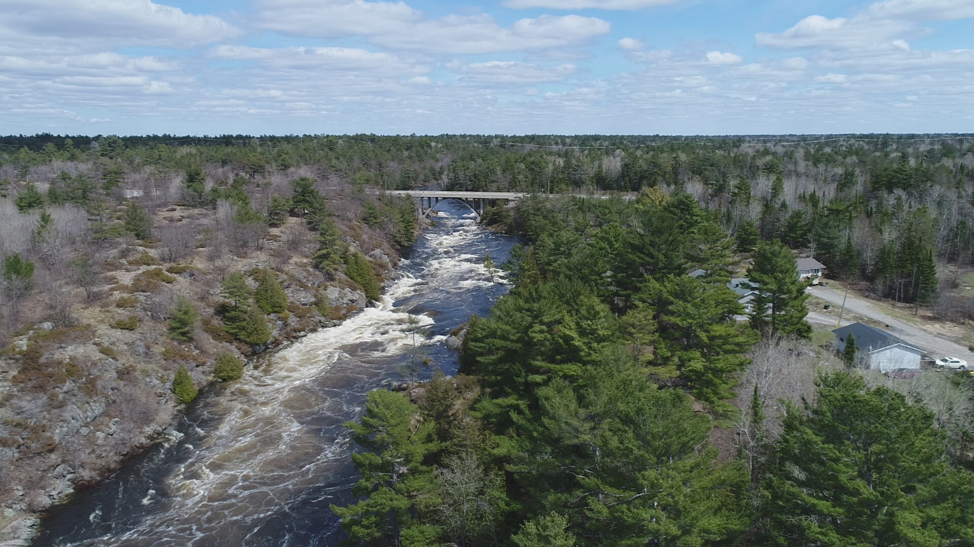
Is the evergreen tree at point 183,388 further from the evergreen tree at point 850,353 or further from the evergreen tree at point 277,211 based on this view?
the evergreen tree at point 850,353

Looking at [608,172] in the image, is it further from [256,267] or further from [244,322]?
[244,322]

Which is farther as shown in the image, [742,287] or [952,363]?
[742,287]

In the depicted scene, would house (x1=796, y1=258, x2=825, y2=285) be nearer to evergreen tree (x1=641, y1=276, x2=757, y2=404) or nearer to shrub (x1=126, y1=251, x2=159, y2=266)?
evergreen tree (x1=641, y1=276, x2=757, y2=404)

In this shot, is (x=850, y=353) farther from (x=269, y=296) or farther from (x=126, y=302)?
(x=126, y=302)

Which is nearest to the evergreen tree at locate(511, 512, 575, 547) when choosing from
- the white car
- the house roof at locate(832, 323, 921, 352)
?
the house roof at locate(832, 323, 921, 352)

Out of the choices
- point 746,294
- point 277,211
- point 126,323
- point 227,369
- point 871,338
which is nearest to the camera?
point 871,338

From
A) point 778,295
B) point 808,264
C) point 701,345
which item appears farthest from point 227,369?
point 808,264

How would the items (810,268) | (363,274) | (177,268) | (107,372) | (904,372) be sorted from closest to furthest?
(904,372) → (107,372) → (177,268) → (810,268) → (363,274)

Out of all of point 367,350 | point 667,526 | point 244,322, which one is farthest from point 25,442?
point 667,526
